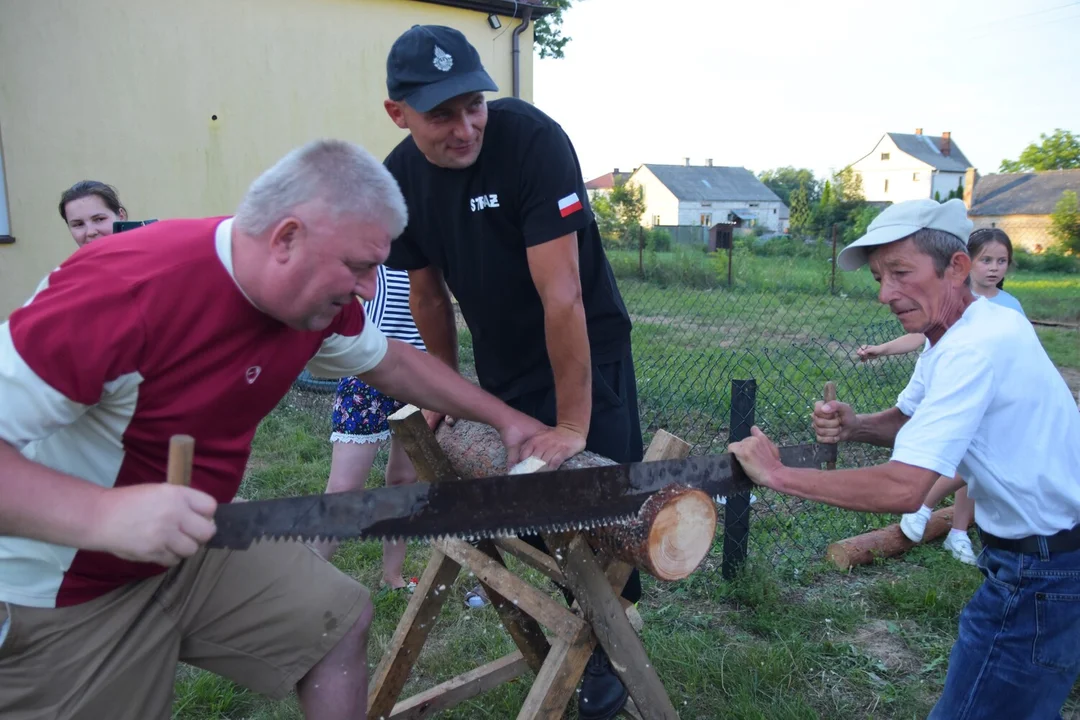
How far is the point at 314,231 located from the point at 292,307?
211 millimetres

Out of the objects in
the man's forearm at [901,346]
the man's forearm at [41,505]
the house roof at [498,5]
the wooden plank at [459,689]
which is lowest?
the wooden plank at [459,689]

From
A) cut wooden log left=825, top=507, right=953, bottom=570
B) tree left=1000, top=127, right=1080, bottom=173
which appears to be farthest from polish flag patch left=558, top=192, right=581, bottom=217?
tree left=1000, top=127, right=1080, bottom=173

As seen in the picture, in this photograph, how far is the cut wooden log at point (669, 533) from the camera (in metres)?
2.32

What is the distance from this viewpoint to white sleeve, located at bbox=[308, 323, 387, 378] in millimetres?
2439

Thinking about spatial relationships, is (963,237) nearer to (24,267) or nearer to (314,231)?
(314,231)

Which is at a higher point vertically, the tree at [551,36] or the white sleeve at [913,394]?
the tree at [551,36]

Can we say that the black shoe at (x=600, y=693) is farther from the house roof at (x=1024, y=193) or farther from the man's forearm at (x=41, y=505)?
the house roof at (x=1024, y=193)

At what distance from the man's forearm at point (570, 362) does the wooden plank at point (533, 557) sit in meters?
0.50

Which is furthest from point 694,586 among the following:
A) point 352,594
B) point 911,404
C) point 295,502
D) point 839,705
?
point 295,502

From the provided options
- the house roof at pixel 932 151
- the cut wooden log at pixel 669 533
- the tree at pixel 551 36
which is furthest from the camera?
the house roof at pixel 932 151

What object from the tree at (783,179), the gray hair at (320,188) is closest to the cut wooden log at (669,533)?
the gray hair at (320,188)

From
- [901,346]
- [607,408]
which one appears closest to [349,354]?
[607,408]

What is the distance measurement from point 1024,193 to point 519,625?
59.7 meters

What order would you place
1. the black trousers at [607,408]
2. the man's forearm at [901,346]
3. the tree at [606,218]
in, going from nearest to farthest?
the black trousers at [607,408]
the man's forearm at [901,346]
the tree at [606,218]
